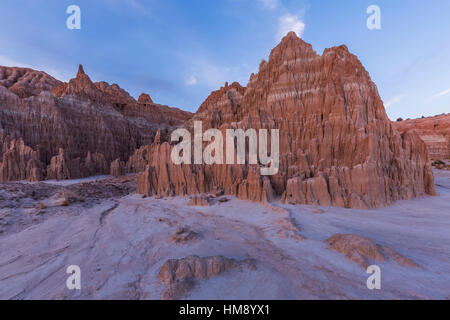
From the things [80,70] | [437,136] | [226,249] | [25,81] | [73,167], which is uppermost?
[80,70]

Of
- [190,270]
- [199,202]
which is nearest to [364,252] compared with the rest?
[190,270]

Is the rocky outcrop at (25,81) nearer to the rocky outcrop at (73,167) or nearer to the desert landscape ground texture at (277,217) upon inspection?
the rocky outcrop at (73,167)

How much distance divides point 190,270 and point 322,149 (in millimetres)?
12446

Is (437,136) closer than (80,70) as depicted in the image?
Yes

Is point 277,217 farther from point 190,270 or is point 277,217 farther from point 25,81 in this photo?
point 25,81

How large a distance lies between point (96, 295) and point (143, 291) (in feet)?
2.98

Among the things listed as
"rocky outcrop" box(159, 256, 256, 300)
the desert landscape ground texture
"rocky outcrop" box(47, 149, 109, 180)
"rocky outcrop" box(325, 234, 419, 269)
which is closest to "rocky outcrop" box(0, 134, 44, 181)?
the desert landscape ground texture

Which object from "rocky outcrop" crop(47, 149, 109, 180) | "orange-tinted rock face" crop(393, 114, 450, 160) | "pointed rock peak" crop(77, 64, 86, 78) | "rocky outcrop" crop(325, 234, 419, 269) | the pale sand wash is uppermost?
"pointed rock peak" crop(77, 64, 86, 78)

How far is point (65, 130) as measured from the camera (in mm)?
35531

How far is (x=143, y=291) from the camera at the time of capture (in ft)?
12.5

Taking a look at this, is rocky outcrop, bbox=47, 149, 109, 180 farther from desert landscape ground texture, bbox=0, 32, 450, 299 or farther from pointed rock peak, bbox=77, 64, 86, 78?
pointed rock peak, bbox=77, 64, 86, 78

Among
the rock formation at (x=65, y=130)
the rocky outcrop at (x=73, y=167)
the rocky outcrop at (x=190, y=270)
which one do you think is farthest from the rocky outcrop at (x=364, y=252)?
the rocky outcrop at (x=73, y=167)

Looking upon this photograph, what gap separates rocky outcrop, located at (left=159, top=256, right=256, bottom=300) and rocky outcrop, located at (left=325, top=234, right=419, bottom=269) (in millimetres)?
2764

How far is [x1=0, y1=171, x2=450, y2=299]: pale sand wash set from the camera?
12.6 ft
